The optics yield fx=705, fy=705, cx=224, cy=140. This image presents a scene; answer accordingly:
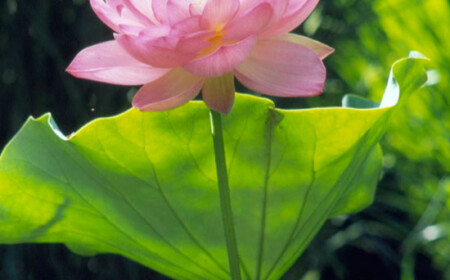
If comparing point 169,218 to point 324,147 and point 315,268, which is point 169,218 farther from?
point 315,268

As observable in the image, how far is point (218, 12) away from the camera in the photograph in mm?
390

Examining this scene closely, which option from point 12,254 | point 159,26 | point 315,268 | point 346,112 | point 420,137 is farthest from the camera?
point 420,137

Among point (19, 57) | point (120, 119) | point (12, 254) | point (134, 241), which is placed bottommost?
point (12, 254)

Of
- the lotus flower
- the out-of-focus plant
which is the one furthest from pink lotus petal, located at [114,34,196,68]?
the out-of-focus plant

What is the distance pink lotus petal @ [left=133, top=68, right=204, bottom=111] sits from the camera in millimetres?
→ 407

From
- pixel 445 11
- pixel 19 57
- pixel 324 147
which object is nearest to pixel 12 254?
pixel 19 57

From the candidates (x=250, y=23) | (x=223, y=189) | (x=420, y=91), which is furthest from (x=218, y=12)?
(x=420, y=91)

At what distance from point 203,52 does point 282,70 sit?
5 centimetres

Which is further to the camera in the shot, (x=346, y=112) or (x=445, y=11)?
(x=445, y=11)

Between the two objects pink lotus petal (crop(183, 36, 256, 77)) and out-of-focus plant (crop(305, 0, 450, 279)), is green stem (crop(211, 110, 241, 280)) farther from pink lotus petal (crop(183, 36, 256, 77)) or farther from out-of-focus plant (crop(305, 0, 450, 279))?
out-of-focus plant (crop(305, 0, 450, 279))

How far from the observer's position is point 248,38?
380 mm

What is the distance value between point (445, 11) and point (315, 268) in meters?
0.72

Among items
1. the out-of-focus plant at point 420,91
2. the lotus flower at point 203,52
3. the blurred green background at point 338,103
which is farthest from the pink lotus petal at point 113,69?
the out-of-focus plant at point 420,91

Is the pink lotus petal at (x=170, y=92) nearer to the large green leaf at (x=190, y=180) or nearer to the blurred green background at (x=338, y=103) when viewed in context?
the large green leaf at (x=190, y=180)
